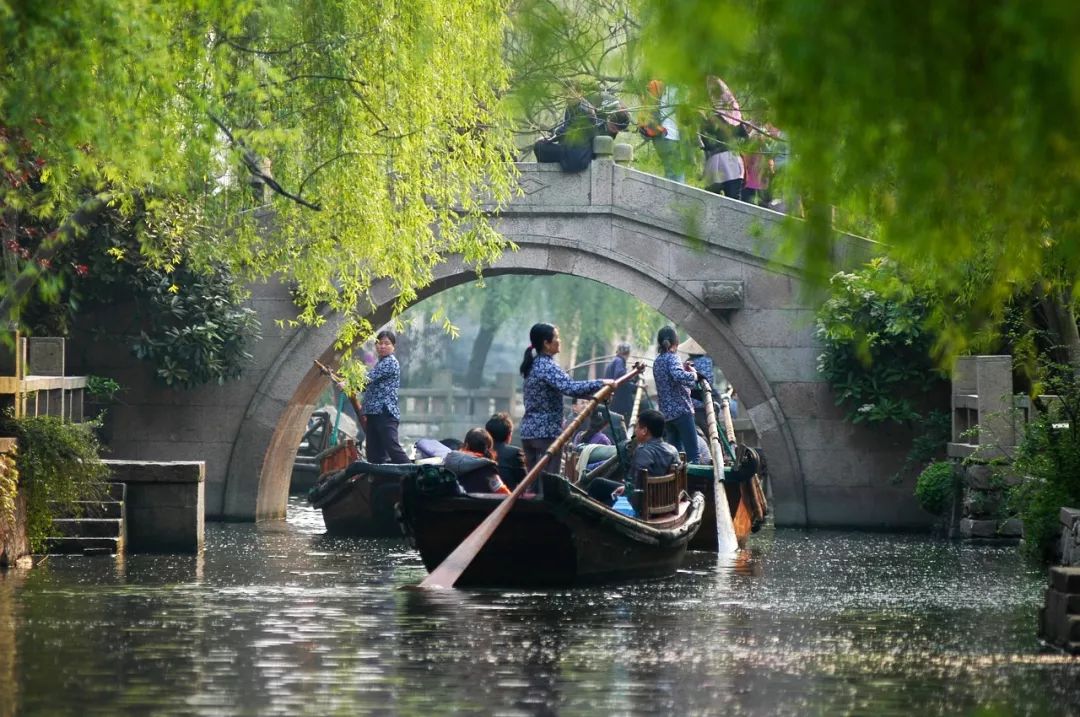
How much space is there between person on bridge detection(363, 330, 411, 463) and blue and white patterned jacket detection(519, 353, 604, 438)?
4035 mm

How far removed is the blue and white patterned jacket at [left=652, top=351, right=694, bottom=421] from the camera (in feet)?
49.9

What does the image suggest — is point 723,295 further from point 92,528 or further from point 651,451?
point 92,528

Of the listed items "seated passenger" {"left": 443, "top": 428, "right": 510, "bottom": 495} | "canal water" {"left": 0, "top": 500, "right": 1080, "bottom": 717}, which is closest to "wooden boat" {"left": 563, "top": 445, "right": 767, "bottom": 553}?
"canal water" {"left": 0, "top": 500, "right": 1080, "bottom": 717}

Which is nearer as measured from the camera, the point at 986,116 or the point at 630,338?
the point at 986,116

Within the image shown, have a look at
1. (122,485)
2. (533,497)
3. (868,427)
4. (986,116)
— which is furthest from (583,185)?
(986,116)

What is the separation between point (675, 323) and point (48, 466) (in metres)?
6.53

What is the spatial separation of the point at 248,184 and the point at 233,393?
4.26 m

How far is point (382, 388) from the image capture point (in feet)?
53.8

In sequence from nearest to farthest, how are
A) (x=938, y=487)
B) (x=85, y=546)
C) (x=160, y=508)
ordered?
1. (x=85, y=546)
2. (x=160, y=508)
3. (x=938, y=487)

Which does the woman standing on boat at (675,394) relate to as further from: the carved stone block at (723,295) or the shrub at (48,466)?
the shrub at (48,466)

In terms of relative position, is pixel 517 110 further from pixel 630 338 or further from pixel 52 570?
pixel 630 338

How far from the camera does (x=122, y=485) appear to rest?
13.3 metres

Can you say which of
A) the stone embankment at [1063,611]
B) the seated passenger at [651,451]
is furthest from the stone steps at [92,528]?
the stone embankment at [1063,611]

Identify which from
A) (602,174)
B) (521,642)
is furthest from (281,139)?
(602,174)
